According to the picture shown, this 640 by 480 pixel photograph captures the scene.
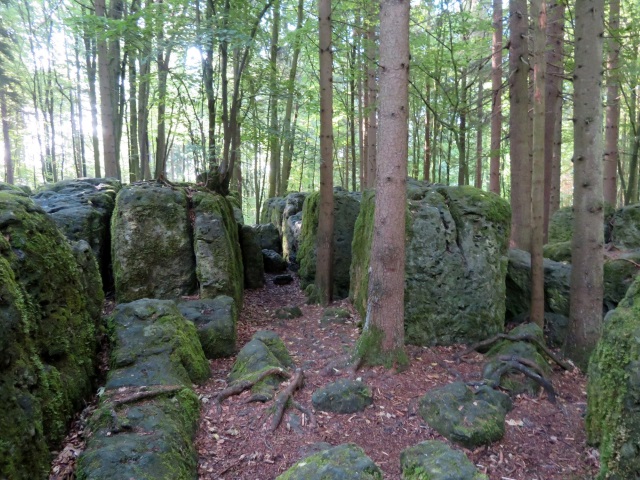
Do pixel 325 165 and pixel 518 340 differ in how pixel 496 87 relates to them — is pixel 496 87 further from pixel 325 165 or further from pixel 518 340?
pixel 518 340

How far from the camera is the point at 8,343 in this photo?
2.82 metres

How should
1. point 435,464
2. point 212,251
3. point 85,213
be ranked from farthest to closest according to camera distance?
point 212,251
point 85,213
point 435,464

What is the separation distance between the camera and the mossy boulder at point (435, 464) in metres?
2.81

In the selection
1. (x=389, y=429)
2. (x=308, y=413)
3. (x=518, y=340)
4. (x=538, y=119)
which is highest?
(x=538, y=119)

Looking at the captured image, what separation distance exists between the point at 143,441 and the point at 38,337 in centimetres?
128

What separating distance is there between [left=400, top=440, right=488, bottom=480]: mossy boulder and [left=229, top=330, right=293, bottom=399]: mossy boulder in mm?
1744

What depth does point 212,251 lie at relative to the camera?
7387 millimetres

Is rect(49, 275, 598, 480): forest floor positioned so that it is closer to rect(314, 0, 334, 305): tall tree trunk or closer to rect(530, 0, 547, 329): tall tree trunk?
rect(530, 0, 547, 329): tall tree trunk

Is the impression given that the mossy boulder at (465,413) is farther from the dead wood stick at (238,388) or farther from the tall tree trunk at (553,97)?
the tall tree trunk at (553,97)

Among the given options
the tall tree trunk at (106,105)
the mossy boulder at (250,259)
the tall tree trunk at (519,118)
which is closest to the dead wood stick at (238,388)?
the mossy boulder at (250,259)

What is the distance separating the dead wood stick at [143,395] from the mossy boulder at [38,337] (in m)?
0.35

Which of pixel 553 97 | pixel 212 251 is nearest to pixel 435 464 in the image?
pixel 212 251

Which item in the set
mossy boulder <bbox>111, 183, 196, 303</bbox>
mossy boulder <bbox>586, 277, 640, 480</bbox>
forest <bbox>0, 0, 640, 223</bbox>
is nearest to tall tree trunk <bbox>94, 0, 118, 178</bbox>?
forest <bbox>0, 0, 640, 223</bbox>

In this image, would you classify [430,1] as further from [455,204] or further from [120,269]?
[120,269]
